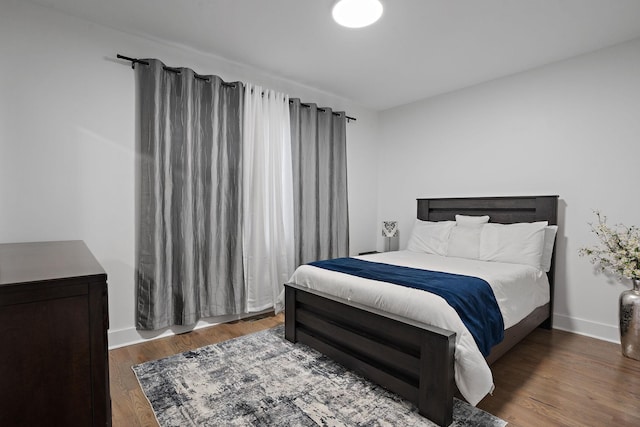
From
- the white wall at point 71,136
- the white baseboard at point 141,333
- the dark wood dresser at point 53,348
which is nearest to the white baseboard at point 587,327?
the white baseboard at point 141,333

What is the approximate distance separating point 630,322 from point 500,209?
4.49ft

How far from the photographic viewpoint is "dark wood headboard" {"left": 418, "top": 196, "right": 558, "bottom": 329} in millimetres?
3016

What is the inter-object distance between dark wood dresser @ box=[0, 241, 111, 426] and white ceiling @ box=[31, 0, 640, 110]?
6.81ft

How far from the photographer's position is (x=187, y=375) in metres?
2.10

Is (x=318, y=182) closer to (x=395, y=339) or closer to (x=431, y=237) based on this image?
(x=431, y=237)

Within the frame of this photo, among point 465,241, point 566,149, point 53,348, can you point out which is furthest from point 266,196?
point 566,149

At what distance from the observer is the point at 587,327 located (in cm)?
286

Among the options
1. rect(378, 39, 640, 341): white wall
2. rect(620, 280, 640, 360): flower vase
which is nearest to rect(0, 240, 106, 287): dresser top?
rect(620, 280, 640, 360): flower vase

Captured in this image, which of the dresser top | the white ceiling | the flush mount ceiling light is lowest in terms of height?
the dresser top

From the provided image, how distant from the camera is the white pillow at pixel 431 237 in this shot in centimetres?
341

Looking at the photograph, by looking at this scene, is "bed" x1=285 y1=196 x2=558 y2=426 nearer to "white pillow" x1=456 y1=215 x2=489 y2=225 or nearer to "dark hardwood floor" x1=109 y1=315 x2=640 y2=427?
"dark hardwood floor" x1=109 y1=315 x2=640 y2=427

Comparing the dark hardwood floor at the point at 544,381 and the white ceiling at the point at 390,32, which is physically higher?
the white ceiling at the point at 390,32

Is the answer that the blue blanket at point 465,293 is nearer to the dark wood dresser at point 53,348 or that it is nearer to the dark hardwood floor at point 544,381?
the dark hardwood floor at point 544,381

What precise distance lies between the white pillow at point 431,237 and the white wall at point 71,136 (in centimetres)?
287
